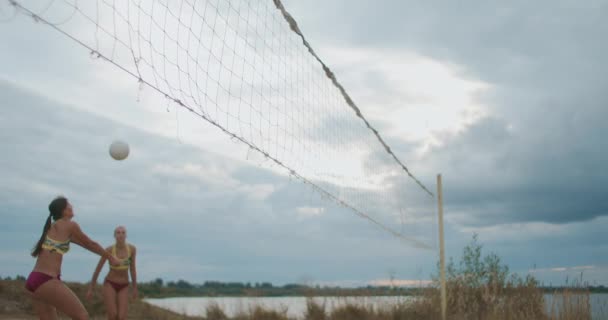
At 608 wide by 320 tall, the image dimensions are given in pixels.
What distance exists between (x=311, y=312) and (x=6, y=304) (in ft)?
20.8

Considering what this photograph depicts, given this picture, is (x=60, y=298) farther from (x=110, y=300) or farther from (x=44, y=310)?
(x=110, y=300)

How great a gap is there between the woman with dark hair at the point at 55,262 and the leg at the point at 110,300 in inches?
71.4

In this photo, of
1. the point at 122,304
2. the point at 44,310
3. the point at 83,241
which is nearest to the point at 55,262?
the point at 83,241

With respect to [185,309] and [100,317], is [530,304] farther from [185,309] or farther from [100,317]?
[100,317]

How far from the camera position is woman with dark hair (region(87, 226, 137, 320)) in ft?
23.0

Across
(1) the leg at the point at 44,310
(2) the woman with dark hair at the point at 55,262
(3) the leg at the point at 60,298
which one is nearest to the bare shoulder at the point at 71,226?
(2) the woman with dark hair at the point at 55,262

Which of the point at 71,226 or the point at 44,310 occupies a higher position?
the point at 71,226

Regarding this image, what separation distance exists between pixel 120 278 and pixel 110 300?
266 mm

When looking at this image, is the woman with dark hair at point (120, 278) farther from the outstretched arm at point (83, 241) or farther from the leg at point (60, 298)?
the leg at point (60, 298)

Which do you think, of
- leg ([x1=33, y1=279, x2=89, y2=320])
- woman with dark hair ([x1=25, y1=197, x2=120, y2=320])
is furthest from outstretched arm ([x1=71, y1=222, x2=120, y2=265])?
leg ([x1=33, y1=279, x2=89, y2=320])

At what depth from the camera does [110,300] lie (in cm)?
700

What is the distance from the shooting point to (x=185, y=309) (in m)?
13.9

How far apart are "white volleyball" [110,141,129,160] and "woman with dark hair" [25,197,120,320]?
2.28m

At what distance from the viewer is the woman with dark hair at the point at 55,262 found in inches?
192
